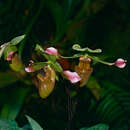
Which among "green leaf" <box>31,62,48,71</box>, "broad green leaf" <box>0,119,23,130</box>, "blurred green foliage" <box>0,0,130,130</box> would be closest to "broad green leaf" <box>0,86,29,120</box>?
"blurred green foliage" <box>0,0,130,130</box>

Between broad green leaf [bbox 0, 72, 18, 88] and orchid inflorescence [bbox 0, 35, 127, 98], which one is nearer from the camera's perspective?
orchid inflorescence [bbox 0, 35, 127, 98]

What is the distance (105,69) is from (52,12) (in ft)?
1.37

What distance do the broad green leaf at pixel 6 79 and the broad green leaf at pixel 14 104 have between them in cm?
6

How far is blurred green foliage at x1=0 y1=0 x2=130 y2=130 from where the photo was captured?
1.44 m

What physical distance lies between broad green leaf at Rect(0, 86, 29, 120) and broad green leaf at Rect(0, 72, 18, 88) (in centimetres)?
A: 6

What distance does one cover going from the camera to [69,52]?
155 cm

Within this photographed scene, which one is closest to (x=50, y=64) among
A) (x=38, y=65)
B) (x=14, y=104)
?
(x=38, y=65)

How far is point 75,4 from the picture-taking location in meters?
1.60

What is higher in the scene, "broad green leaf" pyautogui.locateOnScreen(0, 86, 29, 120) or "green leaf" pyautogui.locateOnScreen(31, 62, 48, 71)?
"green leaf" pyautogui.locateOnScreen(31, 62, 48, 71)

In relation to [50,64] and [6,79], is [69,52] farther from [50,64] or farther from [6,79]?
[50,64]

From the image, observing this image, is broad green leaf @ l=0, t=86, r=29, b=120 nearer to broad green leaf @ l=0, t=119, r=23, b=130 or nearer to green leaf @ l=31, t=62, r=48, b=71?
broad green leaf @ l=0, t=119, r=23, b=130

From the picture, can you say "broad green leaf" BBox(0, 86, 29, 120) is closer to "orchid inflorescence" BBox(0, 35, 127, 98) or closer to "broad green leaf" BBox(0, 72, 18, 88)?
"broad green leaf" BBox(0, 72, 18, 88)

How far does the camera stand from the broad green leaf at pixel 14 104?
4.51ft

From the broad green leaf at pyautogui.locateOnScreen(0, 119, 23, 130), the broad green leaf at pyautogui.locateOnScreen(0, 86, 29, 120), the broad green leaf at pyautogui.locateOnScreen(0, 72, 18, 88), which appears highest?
the broad green leaf at pyautogui.locateOnScreen(0, 119, 23, 130)
